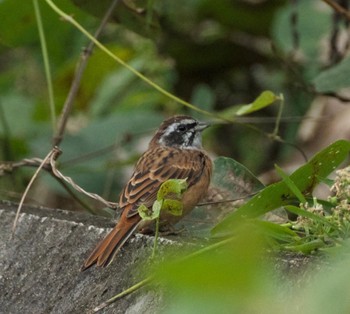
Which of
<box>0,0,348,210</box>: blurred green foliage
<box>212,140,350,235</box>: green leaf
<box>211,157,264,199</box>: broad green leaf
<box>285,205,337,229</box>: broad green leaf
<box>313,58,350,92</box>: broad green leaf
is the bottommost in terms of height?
<box>0,0,348,210</box>: blurred green foliage

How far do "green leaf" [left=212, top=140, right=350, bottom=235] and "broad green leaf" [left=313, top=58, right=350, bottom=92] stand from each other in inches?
73.0

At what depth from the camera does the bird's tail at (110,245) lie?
8.63 feet

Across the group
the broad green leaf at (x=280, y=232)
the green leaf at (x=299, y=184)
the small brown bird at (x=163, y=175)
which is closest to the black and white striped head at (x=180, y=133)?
the small brown bird at (x=163, y=175)

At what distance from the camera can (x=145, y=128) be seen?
233 inches

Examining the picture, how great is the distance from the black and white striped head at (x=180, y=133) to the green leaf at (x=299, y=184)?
1963 millimetres

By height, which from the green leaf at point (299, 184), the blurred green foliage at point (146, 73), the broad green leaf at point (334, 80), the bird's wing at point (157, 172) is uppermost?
the green leaf at point (299, 184)

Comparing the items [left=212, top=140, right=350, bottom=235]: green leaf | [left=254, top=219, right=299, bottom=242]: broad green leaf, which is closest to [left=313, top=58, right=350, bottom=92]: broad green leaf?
[left=212, top=140, right=350, bottom=235]: green leaf

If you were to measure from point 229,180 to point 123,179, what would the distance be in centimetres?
284

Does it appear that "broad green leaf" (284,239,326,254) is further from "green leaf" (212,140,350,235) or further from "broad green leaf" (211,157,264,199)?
"broad green leaf" (211,157,264,199)

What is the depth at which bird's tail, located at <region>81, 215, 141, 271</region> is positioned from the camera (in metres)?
2.63


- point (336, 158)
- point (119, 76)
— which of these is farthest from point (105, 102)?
point (336, 158)

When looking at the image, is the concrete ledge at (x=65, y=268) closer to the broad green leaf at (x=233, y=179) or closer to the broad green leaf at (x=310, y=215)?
the broad green leaf at (x=310, y=215)

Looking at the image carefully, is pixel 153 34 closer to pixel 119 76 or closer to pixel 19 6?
pixel 19 6

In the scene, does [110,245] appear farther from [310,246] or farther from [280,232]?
[310,246]
